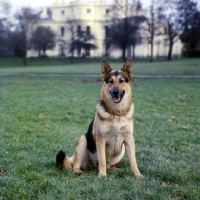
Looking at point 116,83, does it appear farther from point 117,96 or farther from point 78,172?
point 78,172

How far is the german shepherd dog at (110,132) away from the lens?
4.60 m

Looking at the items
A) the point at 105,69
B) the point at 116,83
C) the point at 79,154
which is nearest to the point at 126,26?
the point at 105,69

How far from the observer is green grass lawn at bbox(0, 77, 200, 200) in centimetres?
386

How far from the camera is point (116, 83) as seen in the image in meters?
4.69

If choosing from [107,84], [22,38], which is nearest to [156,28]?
[22,38]

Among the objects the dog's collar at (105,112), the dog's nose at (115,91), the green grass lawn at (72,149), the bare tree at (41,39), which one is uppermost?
the bare tree at (41,39)

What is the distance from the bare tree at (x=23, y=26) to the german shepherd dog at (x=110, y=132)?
52.9m

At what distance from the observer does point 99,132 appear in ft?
15.0

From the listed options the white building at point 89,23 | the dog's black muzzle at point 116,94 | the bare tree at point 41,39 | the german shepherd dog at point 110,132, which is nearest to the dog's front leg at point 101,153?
the german shepherd dog at point 110,132

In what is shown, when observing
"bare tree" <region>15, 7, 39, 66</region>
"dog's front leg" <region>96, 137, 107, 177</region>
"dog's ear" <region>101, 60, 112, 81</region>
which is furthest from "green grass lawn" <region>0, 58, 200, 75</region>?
"dog's front leg" <region>96, 137, 107, 177</region>

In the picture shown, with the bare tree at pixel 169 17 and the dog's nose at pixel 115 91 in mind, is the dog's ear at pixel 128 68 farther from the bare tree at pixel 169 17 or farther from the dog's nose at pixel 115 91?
the bare tree at pixel 169 17

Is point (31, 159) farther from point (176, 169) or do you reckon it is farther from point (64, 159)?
point (176, 169)

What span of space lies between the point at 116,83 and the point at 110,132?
77 cm

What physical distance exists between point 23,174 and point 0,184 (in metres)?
0.48
